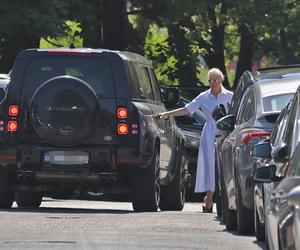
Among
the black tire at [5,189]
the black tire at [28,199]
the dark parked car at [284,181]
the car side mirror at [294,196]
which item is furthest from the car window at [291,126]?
the black tire at [28,199]

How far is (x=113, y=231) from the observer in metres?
13.1

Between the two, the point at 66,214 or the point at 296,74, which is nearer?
the point at 296,74

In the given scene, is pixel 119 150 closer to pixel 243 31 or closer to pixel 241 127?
pixel 241 127

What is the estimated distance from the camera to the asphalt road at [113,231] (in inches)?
469

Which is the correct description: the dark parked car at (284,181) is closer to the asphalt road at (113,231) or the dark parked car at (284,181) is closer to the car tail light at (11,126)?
the asphalt road at (113,231)

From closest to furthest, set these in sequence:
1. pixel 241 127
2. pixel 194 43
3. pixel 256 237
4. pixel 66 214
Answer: pixel 256 237 < pixel 241 127 < pixel 66 214 < pixel 194 43

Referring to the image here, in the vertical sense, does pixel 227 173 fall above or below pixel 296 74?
below

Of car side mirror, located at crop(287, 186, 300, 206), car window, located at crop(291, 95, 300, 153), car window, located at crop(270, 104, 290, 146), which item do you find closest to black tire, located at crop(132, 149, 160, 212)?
car window, located at crop(270, 104, 290, 146)

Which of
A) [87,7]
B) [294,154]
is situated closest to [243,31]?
[87,7]

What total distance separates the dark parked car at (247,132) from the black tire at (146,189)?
1457 mm

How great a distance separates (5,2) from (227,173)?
43.1ft

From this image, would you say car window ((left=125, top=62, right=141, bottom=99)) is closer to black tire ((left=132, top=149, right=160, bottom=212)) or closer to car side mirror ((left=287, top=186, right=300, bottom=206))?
black tire ((left=132, top=149, right=160, bottom=212))

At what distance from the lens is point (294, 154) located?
8.33 metres

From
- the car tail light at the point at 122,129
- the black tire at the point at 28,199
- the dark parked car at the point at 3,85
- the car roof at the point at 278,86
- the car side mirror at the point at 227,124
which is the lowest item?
the black tire at the point at 28,199
